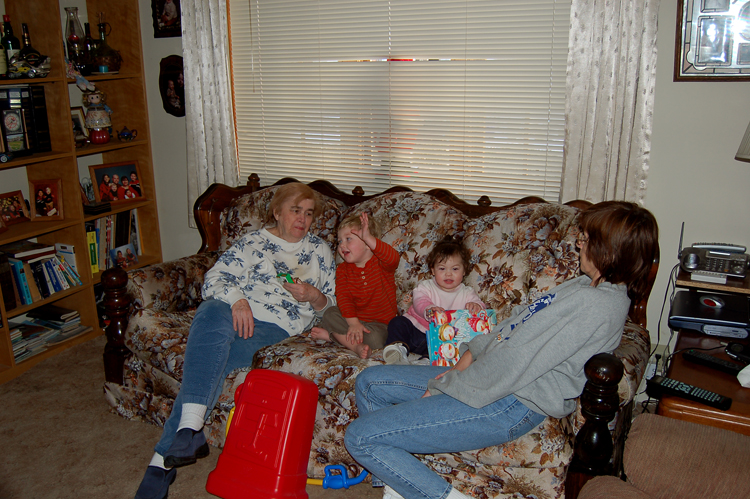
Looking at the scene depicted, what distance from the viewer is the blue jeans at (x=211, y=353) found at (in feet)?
6.64

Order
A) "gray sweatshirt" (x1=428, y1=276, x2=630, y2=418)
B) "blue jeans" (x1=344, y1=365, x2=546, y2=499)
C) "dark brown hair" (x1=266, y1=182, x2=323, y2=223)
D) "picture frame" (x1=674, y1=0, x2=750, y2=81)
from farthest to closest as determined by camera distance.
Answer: "dark brown hair" (x1=266, y1=182, x2=323, y2=223) < "picture frame" (x1=674, y1=0, x2=750, y2=81) < "blue jeans" (x1=344, y1=365, x2=546, y2=499) < "gray sweatshirt" (x1=428, y1=276, x2=630, y2=418)

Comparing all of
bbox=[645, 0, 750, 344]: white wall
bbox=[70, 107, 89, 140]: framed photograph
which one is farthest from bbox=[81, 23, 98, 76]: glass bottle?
bbox=[645, 0, 750, 344]: white wall

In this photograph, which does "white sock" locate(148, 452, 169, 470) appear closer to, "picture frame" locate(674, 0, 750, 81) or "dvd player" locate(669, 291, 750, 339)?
"dvd player" locate(669, 291, 750, 339)

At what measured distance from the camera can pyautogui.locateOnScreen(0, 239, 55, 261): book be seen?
3059mm

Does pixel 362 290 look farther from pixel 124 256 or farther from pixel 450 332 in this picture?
pixel 124 256

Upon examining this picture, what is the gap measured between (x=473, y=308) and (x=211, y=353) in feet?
3.36

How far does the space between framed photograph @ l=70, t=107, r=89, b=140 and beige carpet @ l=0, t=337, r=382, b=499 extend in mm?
1393

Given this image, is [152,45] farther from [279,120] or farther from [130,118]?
[279,120]

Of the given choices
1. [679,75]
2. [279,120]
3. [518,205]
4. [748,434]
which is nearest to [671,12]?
[679,75]

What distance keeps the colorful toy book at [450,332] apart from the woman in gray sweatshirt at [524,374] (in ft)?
0.98

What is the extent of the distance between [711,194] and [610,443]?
140 centimetres

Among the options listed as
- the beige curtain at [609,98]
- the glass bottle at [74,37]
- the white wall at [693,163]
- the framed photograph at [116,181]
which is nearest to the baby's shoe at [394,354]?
the beige curtain at [609,98]

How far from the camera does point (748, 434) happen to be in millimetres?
1688

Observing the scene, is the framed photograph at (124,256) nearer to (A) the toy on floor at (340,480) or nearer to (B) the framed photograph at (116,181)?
(B) the framed photograph at (116,181)
